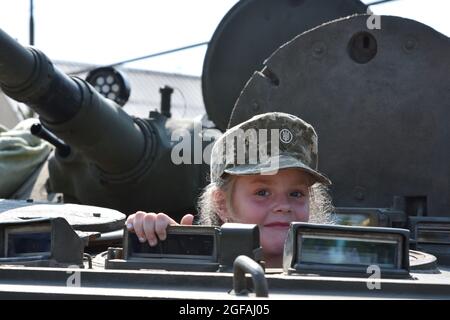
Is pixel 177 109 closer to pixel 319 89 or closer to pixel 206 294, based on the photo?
pixel 319 89

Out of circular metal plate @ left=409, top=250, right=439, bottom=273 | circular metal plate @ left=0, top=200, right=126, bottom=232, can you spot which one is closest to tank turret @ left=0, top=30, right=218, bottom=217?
circular metal plate @ left=0, top=200, right=126, bottom=232

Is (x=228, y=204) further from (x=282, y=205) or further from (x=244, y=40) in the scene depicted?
(x=244, y=40)

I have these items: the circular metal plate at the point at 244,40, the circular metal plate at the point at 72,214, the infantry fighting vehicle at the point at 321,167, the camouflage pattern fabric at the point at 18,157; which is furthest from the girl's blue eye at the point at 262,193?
the camouflage pattern fabric at the point at 18,157

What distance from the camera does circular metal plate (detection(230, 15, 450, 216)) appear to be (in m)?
4.42

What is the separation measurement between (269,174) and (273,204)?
0.33 feet

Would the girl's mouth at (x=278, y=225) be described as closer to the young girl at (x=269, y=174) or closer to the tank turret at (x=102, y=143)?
the young girl at (x=269, y=174)

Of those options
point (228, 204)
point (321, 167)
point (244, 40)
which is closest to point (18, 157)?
point (244, 40)

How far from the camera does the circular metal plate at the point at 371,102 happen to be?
4.42 metres

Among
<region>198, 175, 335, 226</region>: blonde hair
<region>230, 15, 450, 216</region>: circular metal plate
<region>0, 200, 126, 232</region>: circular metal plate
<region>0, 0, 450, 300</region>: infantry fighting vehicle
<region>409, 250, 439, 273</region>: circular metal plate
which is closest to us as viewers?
<region>0, 0, 450, 300</region>: infantry fighting vehicle

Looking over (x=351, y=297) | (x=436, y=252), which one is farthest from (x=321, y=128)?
(x=351, y=297)

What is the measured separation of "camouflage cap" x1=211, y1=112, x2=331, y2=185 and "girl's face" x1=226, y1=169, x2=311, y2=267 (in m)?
0.05

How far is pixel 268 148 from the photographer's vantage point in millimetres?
3014

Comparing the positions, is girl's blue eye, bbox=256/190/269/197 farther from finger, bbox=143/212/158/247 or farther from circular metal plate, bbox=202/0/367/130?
circular metal plate, bbox=202/0/367/130

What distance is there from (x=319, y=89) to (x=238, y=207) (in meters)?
1.83
